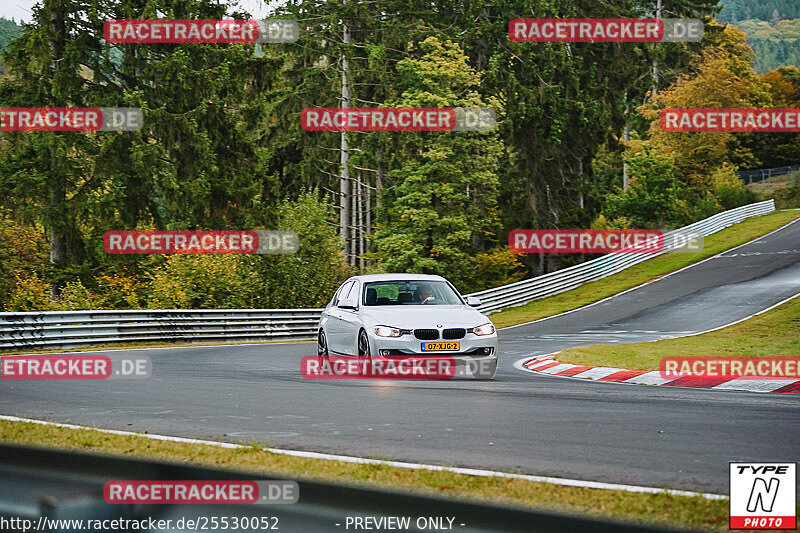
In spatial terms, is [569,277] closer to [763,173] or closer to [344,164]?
[344,164]

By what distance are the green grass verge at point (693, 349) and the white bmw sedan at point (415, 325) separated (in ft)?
11.1

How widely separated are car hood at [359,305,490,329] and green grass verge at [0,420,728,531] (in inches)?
256

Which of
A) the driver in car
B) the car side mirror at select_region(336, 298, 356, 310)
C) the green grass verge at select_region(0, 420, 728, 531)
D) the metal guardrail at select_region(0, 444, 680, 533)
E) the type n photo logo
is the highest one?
the driver in car

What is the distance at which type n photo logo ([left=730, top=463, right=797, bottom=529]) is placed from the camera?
4613 mm

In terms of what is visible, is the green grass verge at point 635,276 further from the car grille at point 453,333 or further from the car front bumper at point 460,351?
the car grille at point 453,333

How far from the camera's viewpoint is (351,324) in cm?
1562

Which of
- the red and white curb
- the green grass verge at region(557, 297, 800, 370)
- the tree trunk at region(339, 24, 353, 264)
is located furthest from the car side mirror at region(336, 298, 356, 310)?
the tree trunk at region(339, 24, 353, 264)

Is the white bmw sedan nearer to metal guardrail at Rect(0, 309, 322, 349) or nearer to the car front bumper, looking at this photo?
the car front bumper

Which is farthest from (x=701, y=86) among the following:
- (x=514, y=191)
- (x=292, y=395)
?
(x=292, y=395)

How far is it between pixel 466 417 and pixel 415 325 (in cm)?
464

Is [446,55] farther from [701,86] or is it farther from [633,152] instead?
[701,86]

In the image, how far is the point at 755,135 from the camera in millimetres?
93875

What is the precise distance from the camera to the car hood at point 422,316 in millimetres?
14531

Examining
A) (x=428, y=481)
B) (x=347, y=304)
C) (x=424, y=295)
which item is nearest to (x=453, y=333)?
(x=424, y=295)
